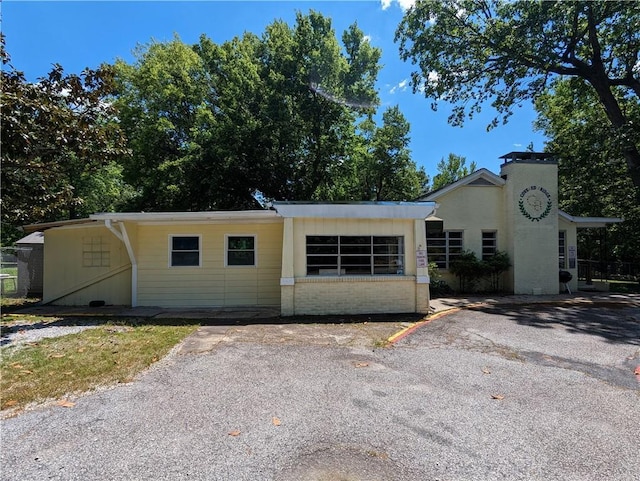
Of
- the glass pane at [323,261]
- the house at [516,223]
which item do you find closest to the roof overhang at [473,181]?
the house at [516,223]

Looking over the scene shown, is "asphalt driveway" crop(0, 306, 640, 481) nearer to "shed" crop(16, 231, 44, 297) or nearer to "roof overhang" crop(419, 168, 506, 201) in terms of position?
"roof overhang" crop(419, 168, 506, 201)

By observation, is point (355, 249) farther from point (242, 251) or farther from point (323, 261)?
point (242, 251)

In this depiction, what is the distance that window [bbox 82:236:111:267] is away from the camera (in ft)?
36.5

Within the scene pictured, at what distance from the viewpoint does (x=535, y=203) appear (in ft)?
45.9

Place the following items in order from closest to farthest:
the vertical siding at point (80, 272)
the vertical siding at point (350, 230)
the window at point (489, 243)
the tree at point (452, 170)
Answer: the vertical siding at point (350, 230)
the vertical siding at point (80, 272)
the window at point (489, 243)
the tree at point (452, 170)

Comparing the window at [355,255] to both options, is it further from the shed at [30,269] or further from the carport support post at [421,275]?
the shed at [30,269]

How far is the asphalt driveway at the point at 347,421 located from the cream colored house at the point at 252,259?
126 inches

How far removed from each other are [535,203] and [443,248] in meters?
3.93

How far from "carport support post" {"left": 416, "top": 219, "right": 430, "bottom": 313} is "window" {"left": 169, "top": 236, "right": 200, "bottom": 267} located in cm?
626

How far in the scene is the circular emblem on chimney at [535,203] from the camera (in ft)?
45.8

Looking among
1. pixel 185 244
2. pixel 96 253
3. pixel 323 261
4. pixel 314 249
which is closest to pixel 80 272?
pixel 96 253

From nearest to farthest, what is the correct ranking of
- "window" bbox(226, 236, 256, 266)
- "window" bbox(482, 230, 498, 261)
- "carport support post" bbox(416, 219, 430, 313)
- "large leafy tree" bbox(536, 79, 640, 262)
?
"carport support post" bbox(416, 219, 430, 313) → "window" bbox(226, 236, 256, 266) → "window" bbox(482, 230, 498, 261) → "large leafy tree" bbox(536, 79, 640, 262)

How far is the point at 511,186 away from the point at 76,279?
1590cm

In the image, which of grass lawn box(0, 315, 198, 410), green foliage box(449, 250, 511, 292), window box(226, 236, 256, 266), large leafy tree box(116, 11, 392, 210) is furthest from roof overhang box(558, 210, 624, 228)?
grass lawn box(0, 315, 198, 410)
